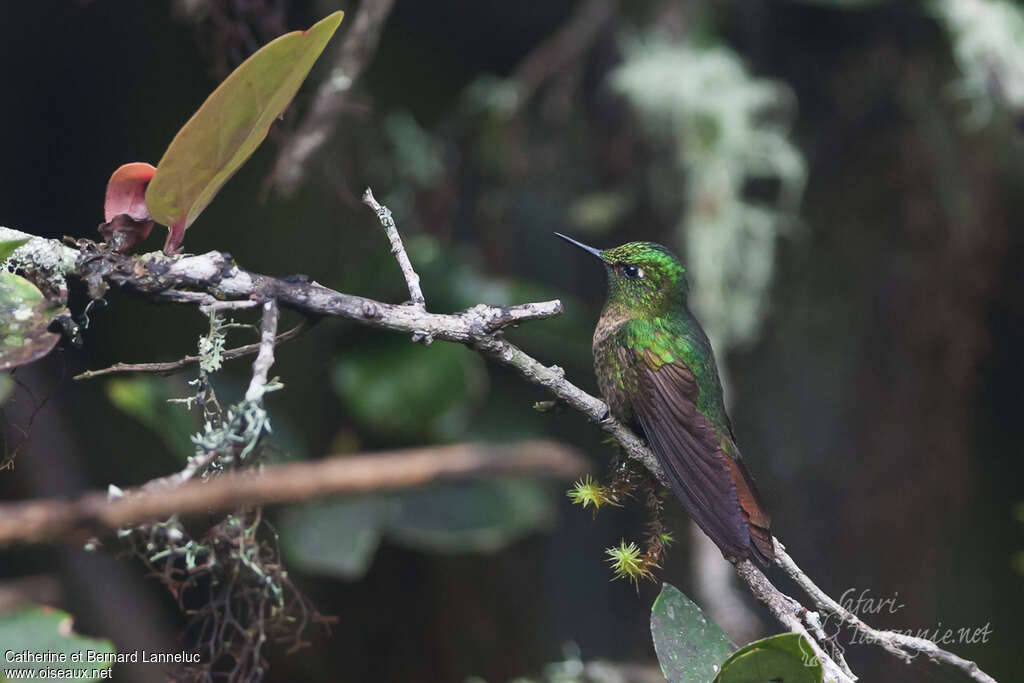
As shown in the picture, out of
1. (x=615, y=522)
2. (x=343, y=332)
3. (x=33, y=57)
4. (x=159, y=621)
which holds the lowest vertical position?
(x=159, y=621)

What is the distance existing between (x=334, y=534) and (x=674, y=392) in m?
1.17

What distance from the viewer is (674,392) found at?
1.19m

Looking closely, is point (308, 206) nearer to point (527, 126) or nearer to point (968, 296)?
point (527, 126)

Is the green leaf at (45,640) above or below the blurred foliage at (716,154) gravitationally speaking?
below

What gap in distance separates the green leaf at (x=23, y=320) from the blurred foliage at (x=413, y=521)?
1.32 m

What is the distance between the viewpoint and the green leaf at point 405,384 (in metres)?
2.16

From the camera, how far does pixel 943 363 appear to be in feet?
8.68

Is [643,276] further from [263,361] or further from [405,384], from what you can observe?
[405,384]

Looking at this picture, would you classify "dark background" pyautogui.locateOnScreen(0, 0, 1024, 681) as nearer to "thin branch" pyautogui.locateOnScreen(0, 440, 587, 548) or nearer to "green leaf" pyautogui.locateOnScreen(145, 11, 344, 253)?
"thin branch" pyautogui.locateOnScreen(0, 440, 587, 548)

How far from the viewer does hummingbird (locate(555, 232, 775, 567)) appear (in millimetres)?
1040

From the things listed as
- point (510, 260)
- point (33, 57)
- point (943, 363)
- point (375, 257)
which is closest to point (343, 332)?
point (375, 257)

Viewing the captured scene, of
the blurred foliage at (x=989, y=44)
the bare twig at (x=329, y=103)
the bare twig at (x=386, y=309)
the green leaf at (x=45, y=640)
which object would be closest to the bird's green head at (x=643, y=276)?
the bare twig at (x=386, y=309)

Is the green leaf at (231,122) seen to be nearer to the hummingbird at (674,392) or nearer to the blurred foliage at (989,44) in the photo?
the hummingbird at (674,392)

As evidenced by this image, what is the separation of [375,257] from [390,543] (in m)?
0.95
